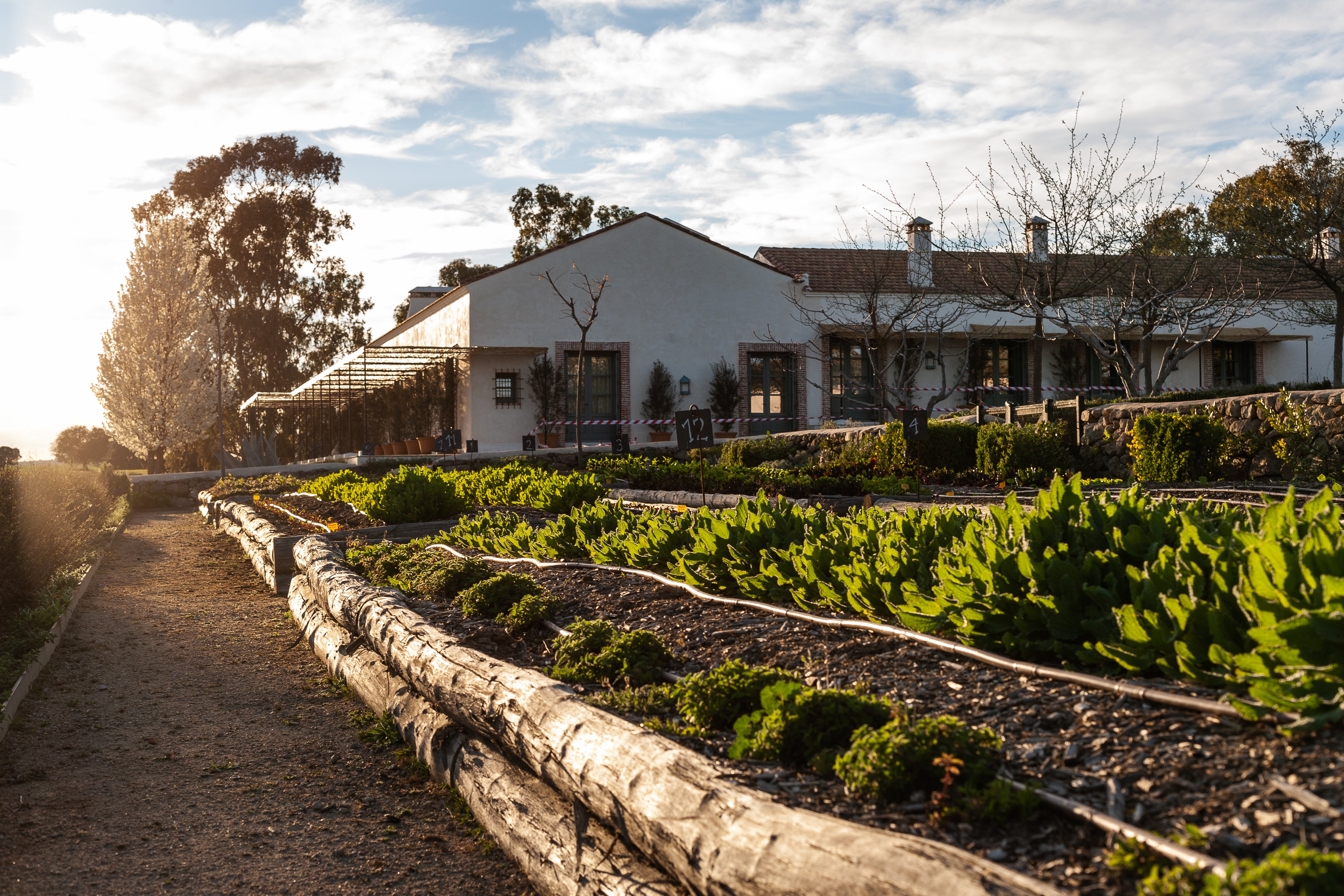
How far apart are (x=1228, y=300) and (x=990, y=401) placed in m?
9.99

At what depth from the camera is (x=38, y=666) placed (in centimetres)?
572

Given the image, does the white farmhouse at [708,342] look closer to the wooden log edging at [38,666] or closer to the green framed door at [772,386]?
the green framed door at [772,386]

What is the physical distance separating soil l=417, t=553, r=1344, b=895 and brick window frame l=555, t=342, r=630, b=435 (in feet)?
65.7

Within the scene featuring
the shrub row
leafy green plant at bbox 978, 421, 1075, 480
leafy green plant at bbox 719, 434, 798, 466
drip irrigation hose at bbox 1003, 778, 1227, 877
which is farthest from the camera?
leafy green plant at bbox 719, 434, 798, 466

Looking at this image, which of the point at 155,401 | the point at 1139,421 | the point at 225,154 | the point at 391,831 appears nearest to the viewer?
the point at 391,831

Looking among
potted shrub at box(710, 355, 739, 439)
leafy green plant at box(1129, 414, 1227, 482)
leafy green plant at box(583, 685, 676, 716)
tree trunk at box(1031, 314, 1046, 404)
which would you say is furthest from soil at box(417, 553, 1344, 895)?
potted shrub at box(710, 355, 739, 439)

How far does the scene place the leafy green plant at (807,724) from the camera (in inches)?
104

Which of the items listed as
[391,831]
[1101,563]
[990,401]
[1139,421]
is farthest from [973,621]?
[990,401]

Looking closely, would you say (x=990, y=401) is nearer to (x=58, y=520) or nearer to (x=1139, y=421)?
(x=1139, y=421)

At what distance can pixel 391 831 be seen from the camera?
367cm

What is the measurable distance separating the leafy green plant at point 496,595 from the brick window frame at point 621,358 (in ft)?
59.0

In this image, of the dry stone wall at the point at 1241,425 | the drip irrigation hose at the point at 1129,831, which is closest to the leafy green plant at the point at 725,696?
the drip irrigation hose at the point at 1129,831

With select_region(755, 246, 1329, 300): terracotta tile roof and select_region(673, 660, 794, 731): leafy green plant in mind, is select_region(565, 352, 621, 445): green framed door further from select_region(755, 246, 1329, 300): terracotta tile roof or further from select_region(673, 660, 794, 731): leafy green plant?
select_region(673, 660, 794, 731): leafy green plant

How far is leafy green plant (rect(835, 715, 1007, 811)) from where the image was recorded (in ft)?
7.48
